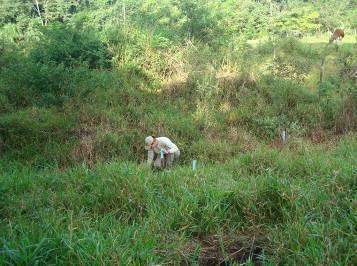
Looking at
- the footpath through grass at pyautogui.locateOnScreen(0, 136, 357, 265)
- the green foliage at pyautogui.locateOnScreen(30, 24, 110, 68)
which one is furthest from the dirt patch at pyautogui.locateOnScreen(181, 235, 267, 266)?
the green foliage at pyautogui.locateOnScreen(30, 24, 110, 68)

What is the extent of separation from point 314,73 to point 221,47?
247cm

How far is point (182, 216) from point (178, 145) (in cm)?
331

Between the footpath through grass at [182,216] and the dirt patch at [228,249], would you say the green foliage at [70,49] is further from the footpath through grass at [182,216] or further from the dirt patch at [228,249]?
the dirt patch at [228,249]

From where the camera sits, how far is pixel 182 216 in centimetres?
346

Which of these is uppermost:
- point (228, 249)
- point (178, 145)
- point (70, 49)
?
point (70, 49)

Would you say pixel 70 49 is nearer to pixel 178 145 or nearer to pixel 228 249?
pixel 178 145

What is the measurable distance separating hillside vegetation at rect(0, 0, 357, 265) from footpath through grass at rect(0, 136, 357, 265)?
14 millimetres

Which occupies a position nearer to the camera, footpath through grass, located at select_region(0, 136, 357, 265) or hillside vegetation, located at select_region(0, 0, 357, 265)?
footpath through grass, located at select_region(0, 136, 357, 265)

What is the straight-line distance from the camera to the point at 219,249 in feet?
10.2

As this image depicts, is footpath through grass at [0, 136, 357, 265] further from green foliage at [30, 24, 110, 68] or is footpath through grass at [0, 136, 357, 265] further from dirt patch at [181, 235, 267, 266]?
green foliage at [30, 24, 110, 68]

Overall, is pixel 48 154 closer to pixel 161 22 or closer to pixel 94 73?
pixel 94 73

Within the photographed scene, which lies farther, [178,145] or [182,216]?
[178,145]

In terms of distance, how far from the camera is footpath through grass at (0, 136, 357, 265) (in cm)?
270

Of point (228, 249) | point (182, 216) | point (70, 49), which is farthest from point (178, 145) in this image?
point (70, 49)
